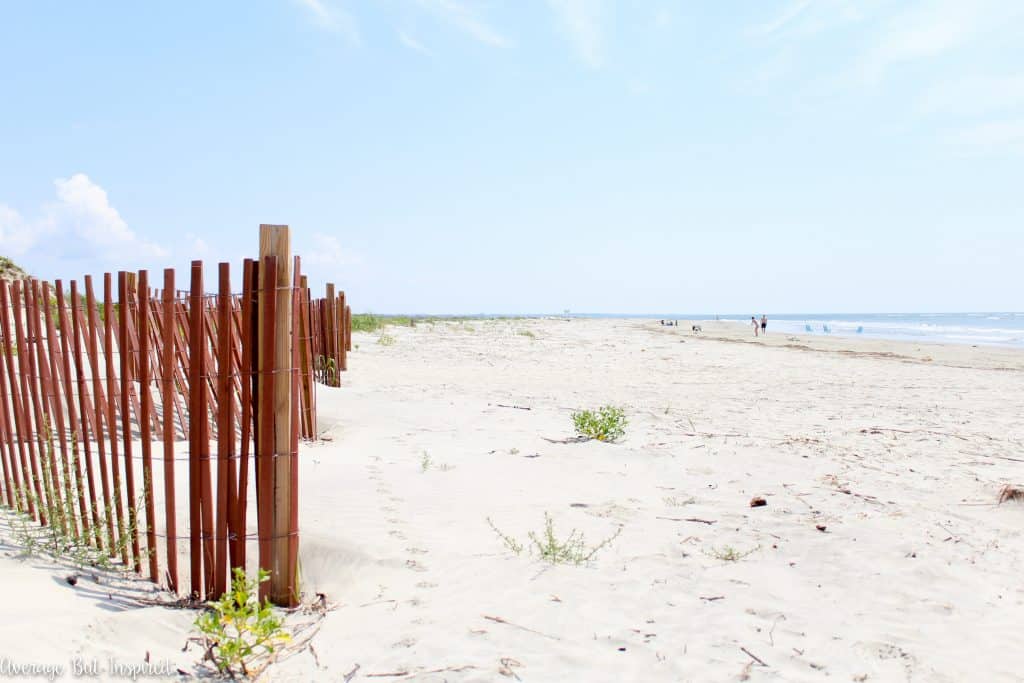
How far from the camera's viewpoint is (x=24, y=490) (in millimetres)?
3473

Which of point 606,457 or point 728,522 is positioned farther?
point 606,457

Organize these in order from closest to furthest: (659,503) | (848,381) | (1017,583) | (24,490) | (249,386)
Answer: (249,386)
(1017,583)
(24,490)
(659,503)
(848,381)

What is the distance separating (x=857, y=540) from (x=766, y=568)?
0.65 meters

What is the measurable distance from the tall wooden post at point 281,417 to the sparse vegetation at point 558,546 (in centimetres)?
102

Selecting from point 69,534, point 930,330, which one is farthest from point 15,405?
point 930,330

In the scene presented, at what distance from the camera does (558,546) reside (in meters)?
3.35

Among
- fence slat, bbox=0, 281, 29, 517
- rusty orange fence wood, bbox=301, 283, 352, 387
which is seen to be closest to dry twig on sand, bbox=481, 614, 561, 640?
fence slat, bbox=0, 281, 29, 517

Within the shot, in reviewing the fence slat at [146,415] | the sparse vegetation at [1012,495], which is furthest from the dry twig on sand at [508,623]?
the sparse vegetation at [1012,495]

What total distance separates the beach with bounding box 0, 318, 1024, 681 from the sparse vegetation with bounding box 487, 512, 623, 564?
0.03m

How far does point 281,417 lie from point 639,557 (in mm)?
1782

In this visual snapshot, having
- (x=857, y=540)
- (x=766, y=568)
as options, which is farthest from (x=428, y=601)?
(x=857, y=540)

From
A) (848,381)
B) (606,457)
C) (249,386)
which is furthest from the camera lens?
(848,381)

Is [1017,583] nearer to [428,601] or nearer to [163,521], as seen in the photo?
[428,601]

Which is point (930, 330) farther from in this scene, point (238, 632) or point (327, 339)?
point (238, 632)
